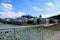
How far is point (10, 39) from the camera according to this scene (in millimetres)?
1966

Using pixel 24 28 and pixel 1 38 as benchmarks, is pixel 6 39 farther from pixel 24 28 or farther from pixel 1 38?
pixel 24 28

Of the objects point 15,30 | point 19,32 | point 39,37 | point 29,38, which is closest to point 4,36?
point 15,30

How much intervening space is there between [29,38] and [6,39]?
0.95 m

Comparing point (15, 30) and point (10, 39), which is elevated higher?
point (15, 30)

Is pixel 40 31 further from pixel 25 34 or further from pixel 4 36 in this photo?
pixel 4 36

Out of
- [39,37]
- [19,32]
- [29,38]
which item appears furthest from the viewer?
[39,37]

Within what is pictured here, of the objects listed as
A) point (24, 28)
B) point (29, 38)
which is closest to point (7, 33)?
point (24, 28)

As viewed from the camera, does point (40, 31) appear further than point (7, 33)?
Yes

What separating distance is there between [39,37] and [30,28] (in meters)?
0.77

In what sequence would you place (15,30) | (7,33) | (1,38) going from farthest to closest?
1. (15,30)
2. (7,33)
3. (1,38)

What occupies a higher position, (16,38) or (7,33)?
(7,33)

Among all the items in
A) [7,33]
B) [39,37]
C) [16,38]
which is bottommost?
[39,37]

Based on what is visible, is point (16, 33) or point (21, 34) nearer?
point (16, 33)

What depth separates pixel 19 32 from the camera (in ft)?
7.34
